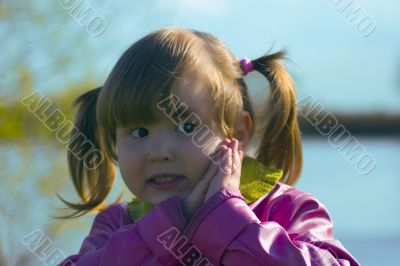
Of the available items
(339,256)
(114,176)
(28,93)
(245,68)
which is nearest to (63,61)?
(28,93)

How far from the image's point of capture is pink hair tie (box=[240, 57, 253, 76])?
89.9 inches

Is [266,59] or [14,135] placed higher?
[14,135]

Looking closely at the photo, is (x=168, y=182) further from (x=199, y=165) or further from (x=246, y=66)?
(x=246, y=66)

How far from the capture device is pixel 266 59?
2344 millimetres

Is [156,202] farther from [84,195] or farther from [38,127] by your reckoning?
[38,127]

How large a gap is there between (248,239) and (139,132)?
12.4 inches

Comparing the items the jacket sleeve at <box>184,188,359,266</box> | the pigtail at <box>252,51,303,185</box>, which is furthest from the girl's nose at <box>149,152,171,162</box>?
the pigtail at <box>252,51,303,185</box>

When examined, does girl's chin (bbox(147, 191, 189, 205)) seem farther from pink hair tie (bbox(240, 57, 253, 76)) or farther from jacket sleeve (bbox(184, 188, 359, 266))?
pink hair tie (bbox(240, 57, 253, 76))

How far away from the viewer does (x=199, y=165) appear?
207cm

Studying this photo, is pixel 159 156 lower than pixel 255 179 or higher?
higher

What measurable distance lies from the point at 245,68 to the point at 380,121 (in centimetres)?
300

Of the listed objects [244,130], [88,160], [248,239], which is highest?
[88,160]

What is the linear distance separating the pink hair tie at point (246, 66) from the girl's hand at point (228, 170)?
207mm

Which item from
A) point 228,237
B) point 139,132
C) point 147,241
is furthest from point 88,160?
point 228,237
